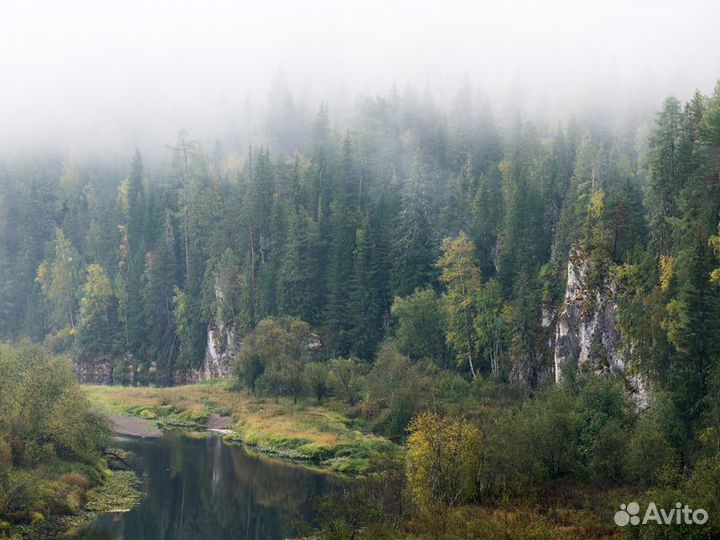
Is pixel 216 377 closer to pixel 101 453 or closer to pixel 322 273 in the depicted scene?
pixel 322 273

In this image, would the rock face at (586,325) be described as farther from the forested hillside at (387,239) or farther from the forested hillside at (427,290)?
the forested hillside at (387,239)

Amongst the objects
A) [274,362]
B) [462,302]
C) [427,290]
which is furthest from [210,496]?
[427,290]

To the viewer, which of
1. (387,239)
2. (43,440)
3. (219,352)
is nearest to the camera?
Answer: (43,440)

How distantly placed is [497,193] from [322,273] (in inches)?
1237

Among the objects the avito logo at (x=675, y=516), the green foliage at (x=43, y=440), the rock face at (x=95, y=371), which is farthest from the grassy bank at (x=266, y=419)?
the avito logo at (x=675, y=516)

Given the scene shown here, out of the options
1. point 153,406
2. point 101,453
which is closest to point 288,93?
point 153,406

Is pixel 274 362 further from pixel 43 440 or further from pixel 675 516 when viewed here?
pixel 675 516

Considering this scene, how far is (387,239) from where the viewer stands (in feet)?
392

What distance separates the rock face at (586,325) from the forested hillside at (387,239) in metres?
1.60

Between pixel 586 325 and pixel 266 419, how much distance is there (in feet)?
118

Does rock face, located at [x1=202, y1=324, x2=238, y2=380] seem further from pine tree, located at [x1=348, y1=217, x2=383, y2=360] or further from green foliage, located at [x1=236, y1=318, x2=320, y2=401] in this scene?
pine tree, located at [x1=348, y1=217, x2=383, y2=360]

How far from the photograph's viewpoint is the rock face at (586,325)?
71562mm

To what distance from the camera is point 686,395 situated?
167 feet

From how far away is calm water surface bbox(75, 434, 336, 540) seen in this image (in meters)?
48.0
